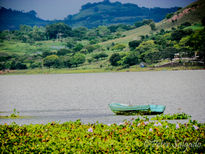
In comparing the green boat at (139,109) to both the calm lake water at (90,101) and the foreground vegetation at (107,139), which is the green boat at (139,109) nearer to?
the calm lake water at (90,101)

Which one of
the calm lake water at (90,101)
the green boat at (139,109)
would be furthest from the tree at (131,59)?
Result: the green boat at (139,109)

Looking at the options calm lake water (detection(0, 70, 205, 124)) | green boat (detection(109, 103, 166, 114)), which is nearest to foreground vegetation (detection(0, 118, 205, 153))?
calm lake water (detection(0, 70, 205, 124))

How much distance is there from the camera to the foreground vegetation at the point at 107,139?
37.2ft

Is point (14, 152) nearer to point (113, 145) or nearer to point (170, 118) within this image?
point (113, 145)

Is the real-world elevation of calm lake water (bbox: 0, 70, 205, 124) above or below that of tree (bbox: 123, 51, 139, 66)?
below

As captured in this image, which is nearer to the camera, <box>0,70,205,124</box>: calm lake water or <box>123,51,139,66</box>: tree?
<box>0,70,205,124</box>: calm lake water

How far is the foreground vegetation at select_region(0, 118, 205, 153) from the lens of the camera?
1133 centimetres

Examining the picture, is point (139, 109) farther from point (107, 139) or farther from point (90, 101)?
point (90, 101)

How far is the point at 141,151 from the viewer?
1132cm

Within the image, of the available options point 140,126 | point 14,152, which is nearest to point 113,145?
point 140,126

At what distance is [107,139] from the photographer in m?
12.4

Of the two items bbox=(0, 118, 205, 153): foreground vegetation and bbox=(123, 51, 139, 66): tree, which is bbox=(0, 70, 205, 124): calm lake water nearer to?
bbox=(0, 118, 205, 153): foreground vegetation

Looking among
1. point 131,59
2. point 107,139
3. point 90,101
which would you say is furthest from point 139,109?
point 131,59

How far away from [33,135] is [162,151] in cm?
610
